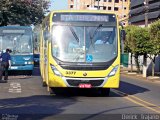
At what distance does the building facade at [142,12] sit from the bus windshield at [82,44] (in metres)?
45.6

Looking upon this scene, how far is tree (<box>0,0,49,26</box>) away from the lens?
1718 inches

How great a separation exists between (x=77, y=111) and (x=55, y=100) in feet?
10.2

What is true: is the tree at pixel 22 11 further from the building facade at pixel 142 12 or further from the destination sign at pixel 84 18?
the destination sign at pixel 84 18

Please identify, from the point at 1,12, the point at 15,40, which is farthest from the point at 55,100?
the point at 1,12

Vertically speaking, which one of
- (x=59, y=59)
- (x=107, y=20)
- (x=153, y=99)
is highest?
(x=107, y=20)

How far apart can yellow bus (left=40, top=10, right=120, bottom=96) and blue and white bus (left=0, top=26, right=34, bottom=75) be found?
41.7 ft

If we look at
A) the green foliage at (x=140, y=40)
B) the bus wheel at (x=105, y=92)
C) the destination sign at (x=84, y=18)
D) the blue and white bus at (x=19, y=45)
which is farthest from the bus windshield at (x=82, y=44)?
the green foliage at (x=140, y=40)

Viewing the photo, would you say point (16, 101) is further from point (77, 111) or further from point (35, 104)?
point (77, 111)

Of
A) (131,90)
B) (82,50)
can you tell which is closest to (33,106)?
(82,50)

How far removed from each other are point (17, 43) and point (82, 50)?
1353 centimetres

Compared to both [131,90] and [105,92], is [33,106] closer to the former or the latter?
[105,92]

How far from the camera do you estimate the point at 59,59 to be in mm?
17734

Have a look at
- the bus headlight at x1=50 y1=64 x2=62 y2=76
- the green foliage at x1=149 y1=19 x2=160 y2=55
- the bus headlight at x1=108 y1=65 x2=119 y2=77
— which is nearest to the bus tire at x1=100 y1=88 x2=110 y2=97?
the bus headlight at x1=108 y1=65 x2=119 y2=77

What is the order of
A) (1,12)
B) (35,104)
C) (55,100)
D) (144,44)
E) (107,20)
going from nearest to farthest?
(35,104) < (55,100) < (107,20) < (144,44) < (1,12)
